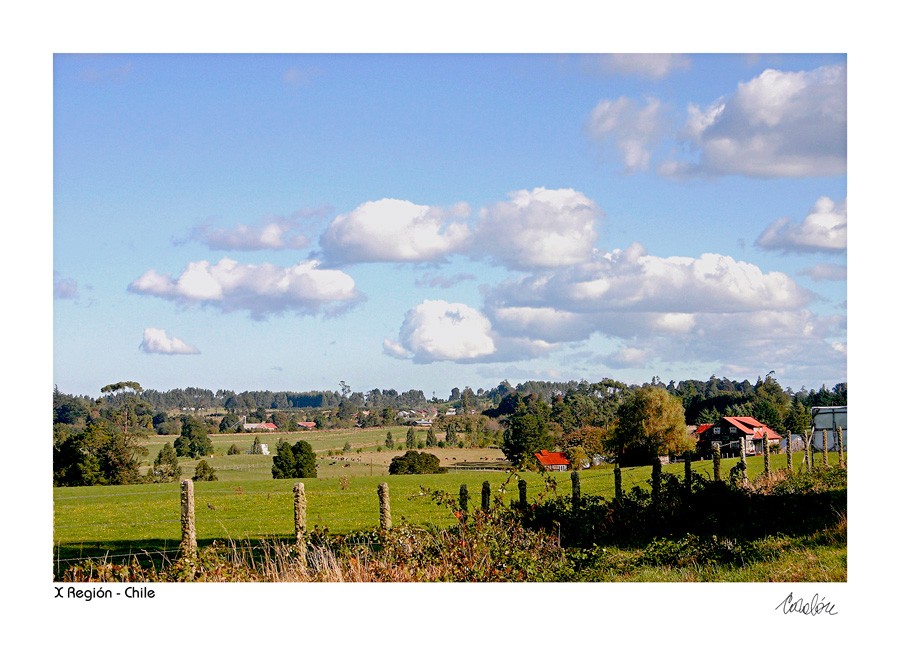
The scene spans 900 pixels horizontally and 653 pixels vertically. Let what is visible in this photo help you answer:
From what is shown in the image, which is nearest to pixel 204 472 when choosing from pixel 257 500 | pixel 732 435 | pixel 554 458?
pixel 257 500

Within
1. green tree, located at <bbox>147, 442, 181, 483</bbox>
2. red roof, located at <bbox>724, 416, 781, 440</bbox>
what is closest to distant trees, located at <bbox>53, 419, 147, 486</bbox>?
green tree, located at <bbox>147, 442, 181, 483</bbox>

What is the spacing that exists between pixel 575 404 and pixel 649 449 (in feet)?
25.8

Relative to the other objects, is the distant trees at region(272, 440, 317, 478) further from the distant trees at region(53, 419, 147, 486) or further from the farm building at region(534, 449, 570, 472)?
the farm building at region(534, 449, 570, 472)

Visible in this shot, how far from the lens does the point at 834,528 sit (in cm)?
1066

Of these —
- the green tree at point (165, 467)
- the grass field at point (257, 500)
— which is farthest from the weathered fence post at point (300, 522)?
the green tree at point (165, 467)

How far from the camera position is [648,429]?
36.8 m

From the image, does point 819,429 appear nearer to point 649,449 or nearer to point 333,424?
point 649,449

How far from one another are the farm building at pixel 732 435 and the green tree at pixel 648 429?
1011mm

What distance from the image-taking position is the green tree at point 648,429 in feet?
116

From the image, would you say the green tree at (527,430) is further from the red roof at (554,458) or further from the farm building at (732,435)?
the farm building at (732,435)

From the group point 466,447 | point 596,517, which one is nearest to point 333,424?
point 466,447

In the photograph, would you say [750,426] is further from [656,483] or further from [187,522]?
[187,522]
